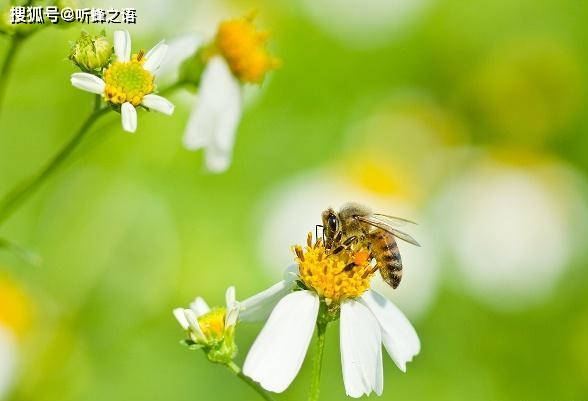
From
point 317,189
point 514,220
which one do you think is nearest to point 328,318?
point 317,189

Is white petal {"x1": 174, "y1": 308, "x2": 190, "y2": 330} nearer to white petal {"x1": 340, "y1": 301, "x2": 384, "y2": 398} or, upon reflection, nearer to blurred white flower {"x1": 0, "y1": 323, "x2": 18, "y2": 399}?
white petal {"x1": 340, "y1": 301, "x2": 384, "y2": 398}

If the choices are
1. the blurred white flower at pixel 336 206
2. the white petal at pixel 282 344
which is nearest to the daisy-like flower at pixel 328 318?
the white petal at pixel 282 344

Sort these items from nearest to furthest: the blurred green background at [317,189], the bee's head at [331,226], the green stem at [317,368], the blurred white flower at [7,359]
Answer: the green stem at [317,368], the bee's head at [331,226], the blurred white flower at [7,359], the blurred green background at [317,189]

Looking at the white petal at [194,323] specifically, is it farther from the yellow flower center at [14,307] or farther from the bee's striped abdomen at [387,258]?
the yellow flower center at [14,307]

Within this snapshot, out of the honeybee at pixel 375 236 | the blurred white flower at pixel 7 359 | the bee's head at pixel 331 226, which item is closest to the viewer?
the bee's head at pixel 331 226

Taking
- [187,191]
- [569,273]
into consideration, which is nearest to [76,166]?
[187,191]

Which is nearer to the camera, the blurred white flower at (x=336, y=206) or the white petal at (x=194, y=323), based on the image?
the white petal at (x=194, y=323)
